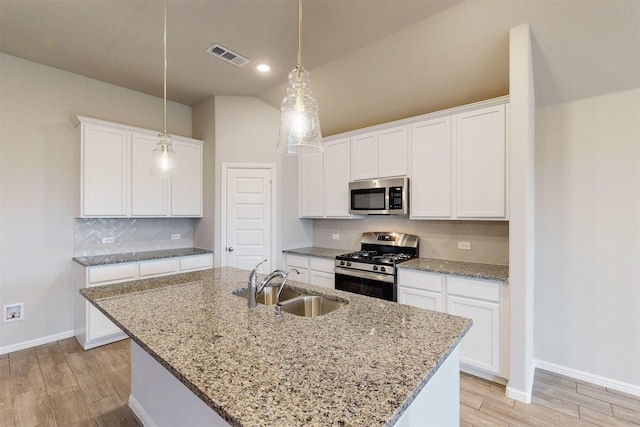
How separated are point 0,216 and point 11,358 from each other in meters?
1.39

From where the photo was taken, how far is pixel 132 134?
3520mm

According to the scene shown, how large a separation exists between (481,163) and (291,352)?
248 cm

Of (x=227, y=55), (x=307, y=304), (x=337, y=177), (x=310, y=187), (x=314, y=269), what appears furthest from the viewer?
(x=310, y=187)

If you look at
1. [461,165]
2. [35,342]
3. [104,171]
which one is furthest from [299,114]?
[35,342]

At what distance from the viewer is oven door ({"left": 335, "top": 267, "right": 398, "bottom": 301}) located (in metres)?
3.00

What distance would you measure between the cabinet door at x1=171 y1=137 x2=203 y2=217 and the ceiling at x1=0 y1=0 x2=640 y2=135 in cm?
88

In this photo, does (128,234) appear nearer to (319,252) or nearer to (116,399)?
(116,399)

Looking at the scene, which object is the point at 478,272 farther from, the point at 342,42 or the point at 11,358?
the point at 11,358

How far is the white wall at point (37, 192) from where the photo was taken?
3.04 m

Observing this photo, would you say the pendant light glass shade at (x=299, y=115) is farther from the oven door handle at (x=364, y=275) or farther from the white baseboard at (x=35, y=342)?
the white baseboard at (x=35, y=342)

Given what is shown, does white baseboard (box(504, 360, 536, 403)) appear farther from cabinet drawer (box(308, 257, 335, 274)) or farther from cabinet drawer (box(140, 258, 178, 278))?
cabinet drawer (box(140, 258, 178, 278))

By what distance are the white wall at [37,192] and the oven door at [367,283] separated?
301 cm

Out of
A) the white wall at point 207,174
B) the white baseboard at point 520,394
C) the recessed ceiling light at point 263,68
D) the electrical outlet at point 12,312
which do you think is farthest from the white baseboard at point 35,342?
the white baseboard at point 520,394

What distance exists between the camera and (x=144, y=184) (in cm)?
364
